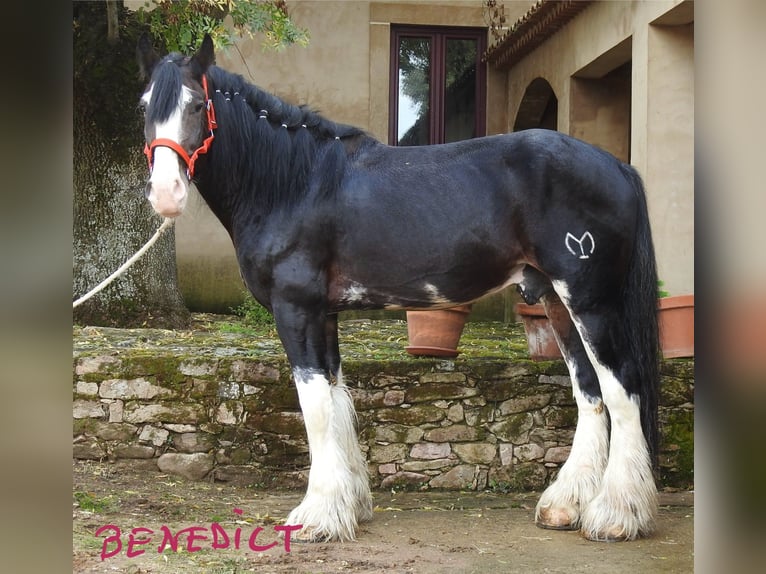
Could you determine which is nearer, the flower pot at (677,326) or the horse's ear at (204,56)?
the horse's ear at (204,56)

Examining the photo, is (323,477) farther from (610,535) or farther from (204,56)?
(204,56)

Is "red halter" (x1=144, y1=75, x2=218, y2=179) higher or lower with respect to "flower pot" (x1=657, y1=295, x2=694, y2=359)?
higher

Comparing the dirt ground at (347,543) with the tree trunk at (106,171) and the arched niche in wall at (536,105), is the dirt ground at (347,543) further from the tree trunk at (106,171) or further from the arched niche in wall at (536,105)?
the arched niche in wall at (536,105)

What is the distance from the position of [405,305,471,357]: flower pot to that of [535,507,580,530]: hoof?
128 centimetres

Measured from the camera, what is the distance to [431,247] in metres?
3.50

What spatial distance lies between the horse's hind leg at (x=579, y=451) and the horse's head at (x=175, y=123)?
1.61 meters

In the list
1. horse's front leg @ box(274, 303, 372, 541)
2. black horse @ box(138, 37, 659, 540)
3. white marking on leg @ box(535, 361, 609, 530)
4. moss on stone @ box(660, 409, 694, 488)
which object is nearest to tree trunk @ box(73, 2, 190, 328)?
black horse @ box(138, 37, 659, 540)

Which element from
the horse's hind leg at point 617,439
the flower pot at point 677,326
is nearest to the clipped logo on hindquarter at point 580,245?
the horse's hind leg at point 617,439

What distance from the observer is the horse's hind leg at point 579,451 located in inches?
141

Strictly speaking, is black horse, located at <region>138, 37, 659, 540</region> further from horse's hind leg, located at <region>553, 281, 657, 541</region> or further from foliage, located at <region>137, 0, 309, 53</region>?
foliage, located at <region>137, 0, 309, 53</region>

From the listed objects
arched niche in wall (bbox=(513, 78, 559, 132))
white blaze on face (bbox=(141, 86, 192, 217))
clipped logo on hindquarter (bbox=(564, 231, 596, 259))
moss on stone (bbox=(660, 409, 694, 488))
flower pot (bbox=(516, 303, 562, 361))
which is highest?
arched niche in wall (bbox=(513, 78, 559, 132))

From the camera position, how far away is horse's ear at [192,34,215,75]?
10.9 feet
